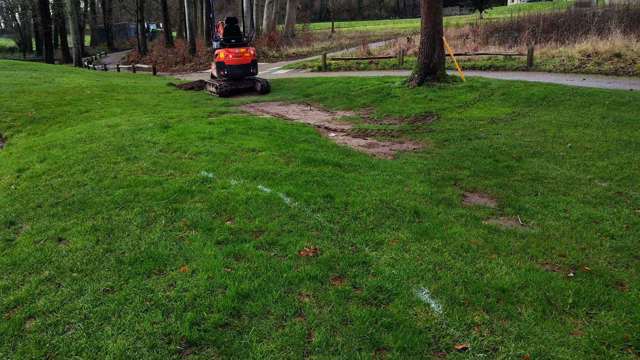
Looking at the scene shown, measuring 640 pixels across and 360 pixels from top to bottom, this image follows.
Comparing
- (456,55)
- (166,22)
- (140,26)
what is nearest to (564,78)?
(456,55)

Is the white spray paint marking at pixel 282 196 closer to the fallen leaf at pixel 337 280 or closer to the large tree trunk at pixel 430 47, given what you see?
the fallen leaf at pixel 337 280

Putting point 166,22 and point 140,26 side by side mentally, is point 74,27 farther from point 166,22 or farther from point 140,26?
point 140,26

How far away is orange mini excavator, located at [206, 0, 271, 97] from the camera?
673 inches

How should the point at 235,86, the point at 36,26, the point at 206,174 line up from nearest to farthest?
1. the point at 206,174
2. the point at 235,86
3. the point at 36,26

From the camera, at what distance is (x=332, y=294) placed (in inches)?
194

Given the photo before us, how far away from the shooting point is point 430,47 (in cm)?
1675

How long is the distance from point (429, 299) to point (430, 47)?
13262mm

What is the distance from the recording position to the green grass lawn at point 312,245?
174 inches

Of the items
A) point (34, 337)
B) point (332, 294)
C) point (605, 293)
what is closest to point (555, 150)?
point (605, 293)

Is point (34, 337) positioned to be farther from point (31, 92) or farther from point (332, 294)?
point (31, 92)

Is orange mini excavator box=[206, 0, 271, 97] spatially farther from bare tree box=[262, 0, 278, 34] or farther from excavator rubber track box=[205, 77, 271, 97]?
bare tree box=[262, 0, 278, 34]

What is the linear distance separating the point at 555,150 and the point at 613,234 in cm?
380

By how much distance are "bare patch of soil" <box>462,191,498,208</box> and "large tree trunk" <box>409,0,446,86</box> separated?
9.65 metres

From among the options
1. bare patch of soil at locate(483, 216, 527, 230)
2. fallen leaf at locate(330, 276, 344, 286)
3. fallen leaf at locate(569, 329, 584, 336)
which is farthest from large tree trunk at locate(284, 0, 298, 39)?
fallen leaf at locate(569, 329, 584, 336)
